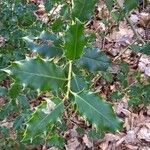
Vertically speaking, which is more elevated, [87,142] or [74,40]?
[74,40]

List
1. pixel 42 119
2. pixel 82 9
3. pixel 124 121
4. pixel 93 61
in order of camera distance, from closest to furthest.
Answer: pixel 42 119 < pixel 82 9 < pixel 93 61 < pixel 124 121

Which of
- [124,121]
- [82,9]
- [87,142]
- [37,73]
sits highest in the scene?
[82,9]

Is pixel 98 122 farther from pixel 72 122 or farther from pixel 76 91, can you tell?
pixel 72 122

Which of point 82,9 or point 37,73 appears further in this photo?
point 82,9

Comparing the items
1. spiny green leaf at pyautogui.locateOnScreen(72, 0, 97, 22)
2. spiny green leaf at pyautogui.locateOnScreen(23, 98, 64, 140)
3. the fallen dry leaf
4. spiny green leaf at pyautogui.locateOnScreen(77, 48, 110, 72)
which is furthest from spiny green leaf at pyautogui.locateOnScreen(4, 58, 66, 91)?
the fallen dry leaf

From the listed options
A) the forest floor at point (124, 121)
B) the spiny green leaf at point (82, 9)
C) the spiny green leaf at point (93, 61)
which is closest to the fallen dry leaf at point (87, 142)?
the forest floor at point (124, 121)

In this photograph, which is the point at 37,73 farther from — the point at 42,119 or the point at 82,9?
the point at 82,9

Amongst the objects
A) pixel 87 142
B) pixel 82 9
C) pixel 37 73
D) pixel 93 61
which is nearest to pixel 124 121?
pixel 87 142
